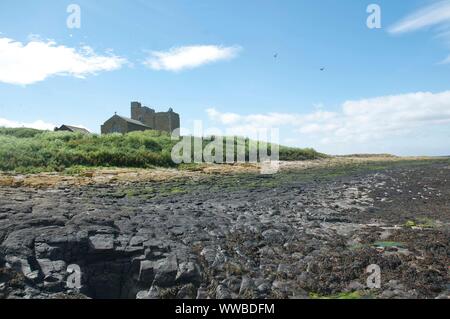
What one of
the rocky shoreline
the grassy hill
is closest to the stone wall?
the grassy hill

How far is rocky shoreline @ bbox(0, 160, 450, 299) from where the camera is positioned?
9.35 m

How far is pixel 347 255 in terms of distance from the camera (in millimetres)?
11008

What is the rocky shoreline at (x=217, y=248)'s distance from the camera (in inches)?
368

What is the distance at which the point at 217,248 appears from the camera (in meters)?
11.4

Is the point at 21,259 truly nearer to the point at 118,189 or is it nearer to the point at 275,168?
the point at 118,189

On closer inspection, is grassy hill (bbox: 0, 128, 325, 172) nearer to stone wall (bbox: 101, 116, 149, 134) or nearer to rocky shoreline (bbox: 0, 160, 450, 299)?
rocky shoreline (bbox: 0, 160, 450, 299)

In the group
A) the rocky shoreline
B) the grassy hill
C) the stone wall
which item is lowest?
the rocky shoreline

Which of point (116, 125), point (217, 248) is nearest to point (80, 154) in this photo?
point (217, 248)

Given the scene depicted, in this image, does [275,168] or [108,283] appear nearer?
[108,283]

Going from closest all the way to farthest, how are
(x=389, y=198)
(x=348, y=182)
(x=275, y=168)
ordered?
(x=389, y=198) → (x=348, y=182) → (x=275, y=168)

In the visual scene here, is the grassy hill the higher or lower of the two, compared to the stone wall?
lower

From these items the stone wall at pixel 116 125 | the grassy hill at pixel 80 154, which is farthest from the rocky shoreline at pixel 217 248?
the stone wall at pixel 116 125

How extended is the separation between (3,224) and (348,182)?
20037 mm
